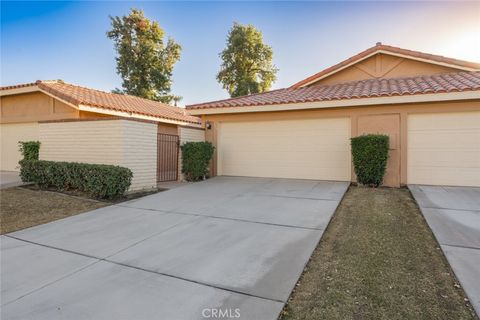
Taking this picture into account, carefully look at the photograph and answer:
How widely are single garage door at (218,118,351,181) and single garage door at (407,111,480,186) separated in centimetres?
185

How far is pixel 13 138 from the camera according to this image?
13492 mm

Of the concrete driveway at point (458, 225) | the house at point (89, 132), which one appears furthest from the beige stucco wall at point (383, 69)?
the house at point (89, 132)

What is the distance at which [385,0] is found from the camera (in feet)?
31.6

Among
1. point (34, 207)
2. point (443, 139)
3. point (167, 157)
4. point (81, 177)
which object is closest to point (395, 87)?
point (443, 139)

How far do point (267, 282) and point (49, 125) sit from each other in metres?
9.52

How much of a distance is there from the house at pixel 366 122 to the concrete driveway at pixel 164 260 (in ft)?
10.3

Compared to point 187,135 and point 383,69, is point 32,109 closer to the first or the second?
point 187,135

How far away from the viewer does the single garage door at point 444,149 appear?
309 inches

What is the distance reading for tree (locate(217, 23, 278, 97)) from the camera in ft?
94.4


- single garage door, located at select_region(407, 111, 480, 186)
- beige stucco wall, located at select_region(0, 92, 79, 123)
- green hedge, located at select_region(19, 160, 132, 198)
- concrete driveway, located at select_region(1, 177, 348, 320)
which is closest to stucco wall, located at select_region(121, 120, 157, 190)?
green hedge, located at select_region(19, 160, 132, 198)

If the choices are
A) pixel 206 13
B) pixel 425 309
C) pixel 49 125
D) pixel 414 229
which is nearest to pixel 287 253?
pixel 425 309

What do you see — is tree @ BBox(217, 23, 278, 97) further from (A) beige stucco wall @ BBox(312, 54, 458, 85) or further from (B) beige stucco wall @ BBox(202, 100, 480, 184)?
(B) beige stucco wall @ BBox(202, 100, 480, 184)

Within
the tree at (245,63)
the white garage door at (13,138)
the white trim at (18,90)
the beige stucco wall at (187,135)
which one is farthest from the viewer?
the tree at (245,63)

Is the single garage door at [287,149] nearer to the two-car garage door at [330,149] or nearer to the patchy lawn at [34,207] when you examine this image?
the two-car garage door at [330,149]
